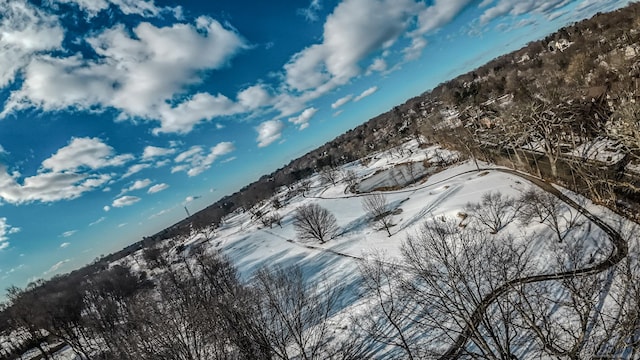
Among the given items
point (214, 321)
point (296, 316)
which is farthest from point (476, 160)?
point (214, 321)

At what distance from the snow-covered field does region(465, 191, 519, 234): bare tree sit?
110 cm

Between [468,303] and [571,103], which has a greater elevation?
[571,103]

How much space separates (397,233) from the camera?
173 ft

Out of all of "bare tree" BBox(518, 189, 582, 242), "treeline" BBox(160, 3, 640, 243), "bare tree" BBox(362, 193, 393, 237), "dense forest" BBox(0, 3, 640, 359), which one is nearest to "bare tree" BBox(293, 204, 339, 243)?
"bare tree" BBox(362, 193, 393, 237)

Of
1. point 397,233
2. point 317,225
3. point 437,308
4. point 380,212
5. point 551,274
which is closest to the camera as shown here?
point 437,308

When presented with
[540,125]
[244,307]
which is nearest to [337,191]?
[540,125]

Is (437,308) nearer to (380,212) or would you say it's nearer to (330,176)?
(380,212)

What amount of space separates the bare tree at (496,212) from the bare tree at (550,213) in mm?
1927

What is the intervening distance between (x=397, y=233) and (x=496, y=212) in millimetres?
16297

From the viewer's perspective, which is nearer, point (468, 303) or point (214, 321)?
point (214, 321)

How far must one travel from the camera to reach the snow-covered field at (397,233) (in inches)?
1298

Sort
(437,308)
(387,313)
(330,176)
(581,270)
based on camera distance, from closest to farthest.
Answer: (437,308) < (581,270) < (387,313) < (330,176)

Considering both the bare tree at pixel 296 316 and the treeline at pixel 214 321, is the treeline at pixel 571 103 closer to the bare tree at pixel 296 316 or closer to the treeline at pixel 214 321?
the bare tree at pixel 296 316

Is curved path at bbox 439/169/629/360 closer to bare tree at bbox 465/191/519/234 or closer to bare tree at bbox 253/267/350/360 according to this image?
bare tree at bbox 465/191/519/234
